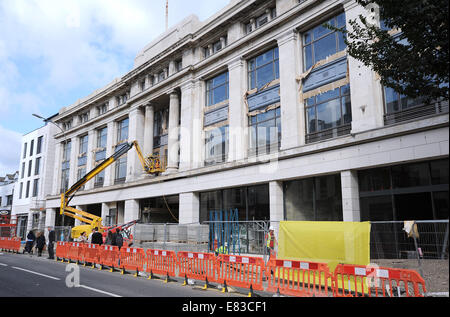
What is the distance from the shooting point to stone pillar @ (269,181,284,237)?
17844 mm

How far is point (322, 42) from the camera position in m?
17.7

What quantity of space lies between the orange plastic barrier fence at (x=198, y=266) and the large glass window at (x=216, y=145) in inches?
451

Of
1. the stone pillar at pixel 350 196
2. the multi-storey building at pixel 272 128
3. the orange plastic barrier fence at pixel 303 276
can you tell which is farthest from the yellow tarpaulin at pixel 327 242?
the stone pillar at pixel 350 196

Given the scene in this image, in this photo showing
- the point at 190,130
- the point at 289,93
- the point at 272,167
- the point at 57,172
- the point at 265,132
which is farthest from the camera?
the point at 57,172

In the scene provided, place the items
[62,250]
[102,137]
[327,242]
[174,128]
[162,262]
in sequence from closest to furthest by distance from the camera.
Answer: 1. [327,242]
2. [162,262]
3. [62,250]
4. [174,128]
5. [102,137]

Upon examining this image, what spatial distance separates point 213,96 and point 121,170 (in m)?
13.0

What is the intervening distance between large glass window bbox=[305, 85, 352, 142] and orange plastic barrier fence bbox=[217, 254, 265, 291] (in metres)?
9.30

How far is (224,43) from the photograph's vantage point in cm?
2366

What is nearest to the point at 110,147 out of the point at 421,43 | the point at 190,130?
the point at 190,130

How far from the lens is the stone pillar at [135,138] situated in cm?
2900

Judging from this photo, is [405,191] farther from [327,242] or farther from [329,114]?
[327,242]

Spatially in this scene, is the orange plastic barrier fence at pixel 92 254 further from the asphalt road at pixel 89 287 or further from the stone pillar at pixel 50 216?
the stone pillar at pixel 50 216

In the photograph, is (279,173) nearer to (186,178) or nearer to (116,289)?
(186,178)

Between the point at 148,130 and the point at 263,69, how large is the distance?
12489 millimetres
